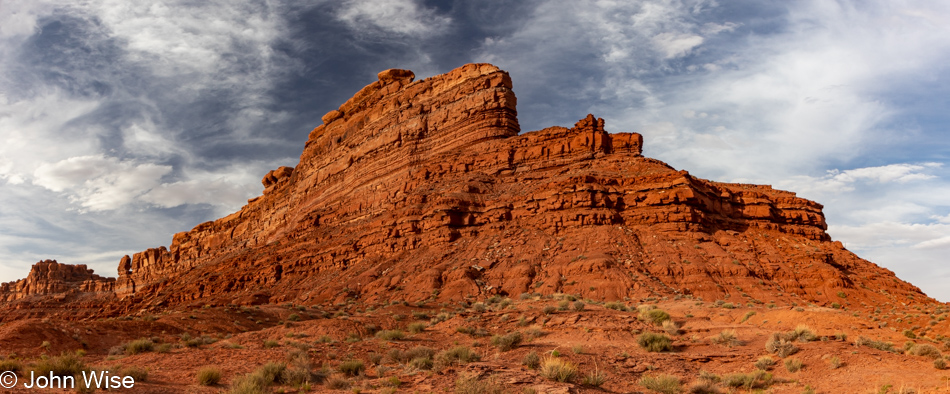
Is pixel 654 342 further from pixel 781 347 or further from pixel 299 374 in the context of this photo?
pixel 299 374

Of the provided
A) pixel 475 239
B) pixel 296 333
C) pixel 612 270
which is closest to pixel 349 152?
pixel 475 239

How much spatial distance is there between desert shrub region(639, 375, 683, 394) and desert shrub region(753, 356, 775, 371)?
2.77 m

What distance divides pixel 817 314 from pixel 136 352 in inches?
847

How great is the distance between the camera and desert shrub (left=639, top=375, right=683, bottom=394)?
37.6ft

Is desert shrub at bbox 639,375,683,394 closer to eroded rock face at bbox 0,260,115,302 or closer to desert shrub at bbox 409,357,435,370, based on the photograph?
desert shrub at bbox 409,357,435,370

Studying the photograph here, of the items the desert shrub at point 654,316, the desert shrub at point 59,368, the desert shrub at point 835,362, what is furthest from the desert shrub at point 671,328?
the desert shrub at point 59,368

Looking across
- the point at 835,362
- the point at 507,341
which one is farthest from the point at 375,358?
the point at 835,362

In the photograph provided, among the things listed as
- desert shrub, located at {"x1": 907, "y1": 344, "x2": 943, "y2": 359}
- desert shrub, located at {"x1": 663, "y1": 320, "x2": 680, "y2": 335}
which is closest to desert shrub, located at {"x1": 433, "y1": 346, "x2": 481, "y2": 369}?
desert shrub, located at {"x1": 663, "y1": 320, "x2": 680, "y2": 335}

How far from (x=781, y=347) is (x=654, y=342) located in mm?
3131

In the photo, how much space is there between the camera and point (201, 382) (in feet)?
37.0

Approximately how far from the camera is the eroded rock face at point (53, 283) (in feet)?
331

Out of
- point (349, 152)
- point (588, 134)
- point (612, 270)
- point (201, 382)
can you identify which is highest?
point (349, 152)

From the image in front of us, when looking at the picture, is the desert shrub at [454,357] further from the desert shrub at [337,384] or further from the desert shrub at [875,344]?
the desert shrub at [875,344]

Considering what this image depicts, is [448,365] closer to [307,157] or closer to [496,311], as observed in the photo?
[496,311]
